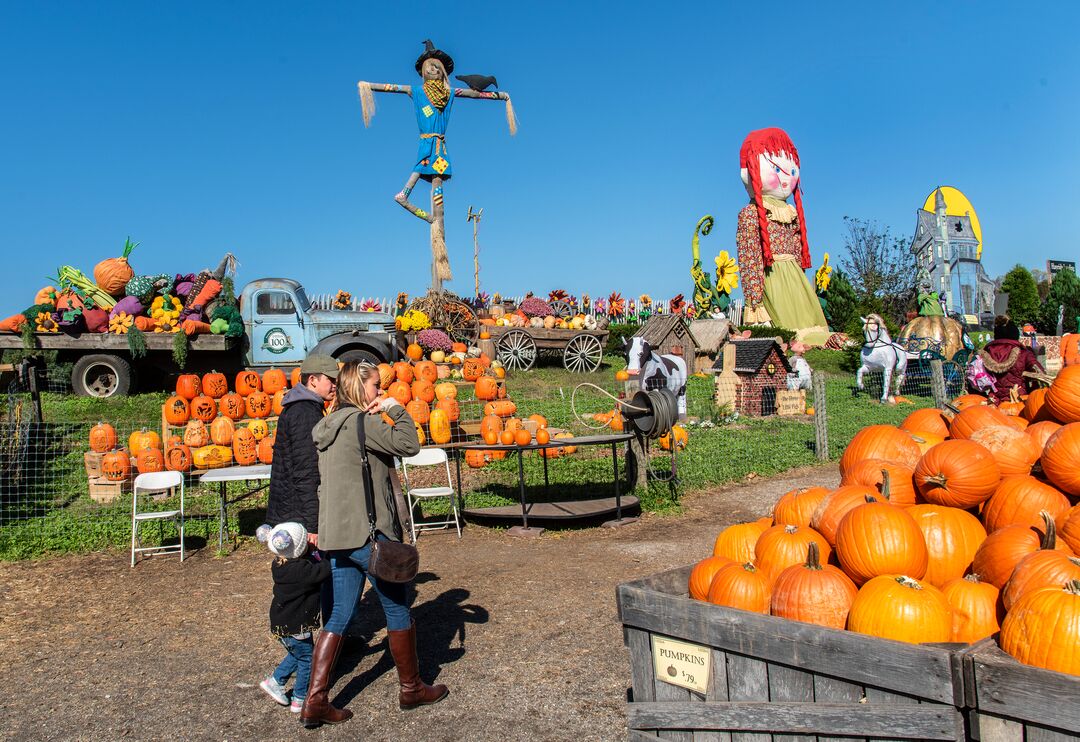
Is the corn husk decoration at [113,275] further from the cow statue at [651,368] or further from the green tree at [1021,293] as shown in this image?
the green tree at [1021,293]

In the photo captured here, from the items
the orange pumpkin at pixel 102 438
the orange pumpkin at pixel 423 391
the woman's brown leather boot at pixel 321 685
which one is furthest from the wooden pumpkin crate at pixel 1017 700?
the orange pumpkin at pixel 102 438

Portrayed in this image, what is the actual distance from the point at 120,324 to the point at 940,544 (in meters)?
14.6

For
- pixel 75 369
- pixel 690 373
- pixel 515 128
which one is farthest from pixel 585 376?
pixel 75 369

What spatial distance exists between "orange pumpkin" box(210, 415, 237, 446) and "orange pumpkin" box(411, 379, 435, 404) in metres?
2.43

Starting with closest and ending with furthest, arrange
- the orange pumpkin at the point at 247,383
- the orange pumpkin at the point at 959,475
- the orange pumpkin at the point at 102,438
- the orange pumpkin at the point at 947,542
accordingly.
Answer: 1. the orange pumpkin at the point at 947,542
2. the orange pumpkin at the point at 959,475
3. the orange pumpkin at the point at 102,438
4. the orange pumpkin at the point at 247,383

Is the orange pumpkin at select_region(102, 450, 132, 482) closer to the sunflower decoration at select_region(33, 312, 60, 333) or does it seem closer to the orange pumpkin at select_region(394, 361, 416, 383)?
the orange pumpkin at select_region(394, 361, 416, 383)

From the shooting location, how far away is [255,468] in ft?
24.9

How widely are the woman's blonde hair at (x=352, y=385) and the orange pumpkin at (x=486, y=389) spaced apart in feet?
25.3

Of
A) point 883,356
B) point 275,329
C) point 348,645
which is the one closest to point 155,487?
point 348,645

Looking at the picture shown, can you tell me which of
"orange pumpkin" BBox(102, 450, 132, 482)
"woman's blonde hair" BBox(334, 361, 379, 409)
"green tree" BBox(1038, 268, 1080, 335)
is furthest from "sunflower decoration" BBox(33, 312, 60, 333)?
"green tree" BBox(1038, 268, 1080, 335)

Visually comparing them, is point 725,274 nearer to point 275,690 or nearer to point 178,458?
point 178,458

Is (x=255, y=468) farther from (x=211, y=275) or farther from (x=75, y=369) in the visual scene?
(x=211, y=275)

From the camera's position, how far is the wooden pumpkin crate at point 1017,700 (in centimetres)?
201

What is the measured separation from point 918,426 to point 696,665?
2.32 meters
